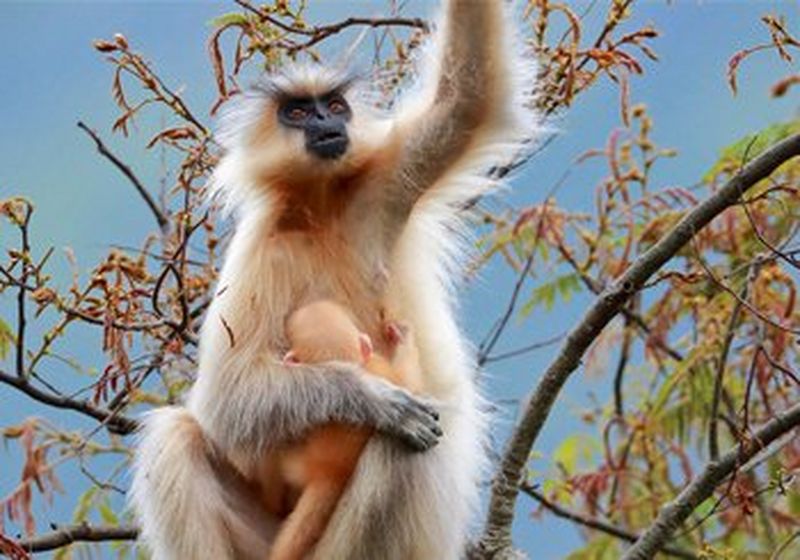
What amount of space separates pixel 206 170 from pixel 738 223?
2.52 metres

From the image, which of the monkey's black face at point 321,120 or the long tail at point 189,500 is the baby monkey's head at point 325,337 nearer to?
the long tail at point 189,500

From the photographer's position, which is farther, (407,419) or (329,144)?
(329,144)

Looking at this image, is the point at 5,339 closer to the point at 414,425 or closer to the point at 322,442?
the point at 322,442

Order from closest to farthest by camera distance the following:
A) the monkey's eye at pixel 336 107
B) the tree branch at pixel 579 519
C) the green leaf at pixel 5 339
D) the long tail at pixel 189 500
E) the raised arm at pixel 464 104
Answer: the long tail at pixel 189 500 → the raised arm at pixel 464 104 → the green leaf at pixel 5 339 → the monkey's eye at pixel 336 107 → the tree branch at pixel 579 519

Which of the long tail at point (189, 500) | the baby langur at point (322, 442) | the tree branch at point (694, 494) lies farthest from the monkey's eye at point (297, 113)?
the tree branch at point (694, 494)

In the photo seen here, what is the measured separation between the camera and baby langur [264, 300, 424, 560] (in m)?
4.96

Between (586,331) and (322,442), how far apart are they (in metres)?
0.77

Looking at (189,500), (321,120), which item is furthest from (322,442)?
(321,120)

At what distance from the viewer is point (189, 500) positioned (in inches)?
197

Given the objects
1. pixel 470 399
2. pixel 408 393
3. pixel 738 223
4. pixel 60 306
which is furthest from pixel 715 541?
pixel 60 306

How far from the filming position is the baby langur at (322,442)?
4965mm

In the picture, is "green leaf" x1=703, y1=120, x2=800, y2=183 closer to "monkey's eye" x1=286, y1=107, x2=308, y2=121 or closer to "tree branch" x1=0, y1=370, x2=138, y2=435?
"monkey's eye" x1=286, y1=107, x2=308, y2=121

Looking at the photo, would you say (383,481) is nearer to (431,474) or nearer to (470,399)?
(431,474)

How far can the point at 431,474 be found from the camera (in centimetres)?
489
